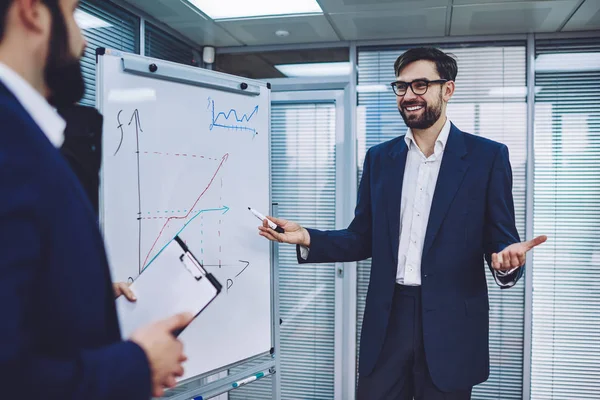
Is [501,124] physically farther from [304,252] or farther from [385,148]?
[304,252]

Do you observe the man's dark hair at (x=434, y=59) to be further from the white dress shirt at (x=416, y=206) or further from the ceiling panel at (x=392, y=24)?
the ceiling panel at (x=392, y=24)

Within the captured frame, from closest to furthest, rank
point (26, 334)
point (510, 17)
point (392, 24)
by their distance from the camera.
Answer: point (26, 334) → point (510, 17) → point (392, 24)

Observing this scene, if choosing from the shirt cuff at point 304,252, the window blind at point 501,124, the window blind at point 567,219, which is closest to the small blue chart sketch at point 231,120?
the shirt cuff at point 304,252

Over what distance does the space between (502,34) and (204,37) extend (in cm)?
186

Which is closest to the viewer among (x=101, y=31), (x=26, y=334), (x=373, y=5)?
(x=26, y=334)

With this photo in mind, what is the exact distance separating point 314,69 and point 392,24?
613mm

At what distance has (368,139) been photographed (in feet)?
9.93

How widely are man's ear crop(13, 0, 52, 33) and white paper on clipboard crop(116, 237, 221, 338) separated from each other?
679mm

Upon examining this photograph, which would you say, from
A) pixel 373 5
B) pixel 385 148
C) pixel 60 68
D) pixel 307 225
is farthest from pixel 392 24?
pixel 60 68

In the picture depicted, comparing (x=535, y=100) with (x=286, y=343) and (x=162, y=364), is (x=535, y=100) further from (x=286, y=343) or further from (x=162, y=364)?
(x=162, y=364)

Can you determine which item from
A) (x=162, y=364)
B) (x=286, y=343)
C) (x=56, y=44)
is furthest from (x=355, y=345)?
(x=56, y=44)

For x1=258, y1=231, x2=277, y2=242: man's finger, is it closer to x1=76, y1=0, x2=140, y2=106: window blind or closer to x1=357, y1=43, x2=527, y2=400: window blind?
x1=76, y1=0, x2=140, y2=106: window blind

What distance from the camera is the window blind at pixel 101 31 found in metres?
2.12

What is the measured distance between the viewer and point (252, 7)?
8.09 feet
